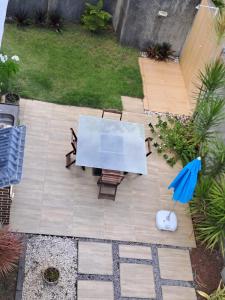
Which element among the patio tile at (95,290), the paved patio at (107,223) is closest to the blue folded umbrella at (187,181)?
the paved patio at (107,223)

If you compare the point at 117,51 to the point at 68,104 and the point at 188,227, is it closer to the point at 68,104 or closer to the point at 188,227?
the point at 68,104

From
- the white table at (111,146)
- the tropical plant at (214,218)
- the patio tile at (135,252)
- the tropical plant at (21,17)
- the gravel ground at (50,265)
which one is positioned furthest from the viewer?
the tropical plant at (21,17)

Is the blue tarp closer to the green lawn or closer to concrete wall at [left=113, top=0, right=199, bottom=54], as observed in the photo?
the green lawn

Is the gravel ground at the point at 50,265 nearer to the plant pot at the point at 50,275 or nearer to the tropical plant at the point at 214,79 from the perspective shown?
the plant pot at the point at 50,275

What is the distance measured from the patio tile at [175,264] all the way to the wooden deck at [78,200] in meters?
0.30

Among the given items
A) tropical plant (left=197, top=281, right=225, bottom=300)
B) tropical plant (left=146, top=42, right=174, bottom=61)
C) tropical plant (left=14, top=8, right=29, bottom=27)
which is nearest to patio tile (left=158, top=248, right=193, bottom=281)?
tropical plant (left=197, top=281, right=225, bottom=300)

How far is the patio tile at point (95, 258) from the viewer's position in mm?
10773

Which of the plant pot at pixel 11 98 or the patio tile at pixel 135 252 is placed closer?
the patio tile at pixel 135 252

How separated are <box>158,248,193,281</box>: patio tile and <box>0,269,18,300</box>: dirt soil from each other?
3540 mm

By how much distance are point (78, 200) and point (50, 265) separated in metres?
2.15

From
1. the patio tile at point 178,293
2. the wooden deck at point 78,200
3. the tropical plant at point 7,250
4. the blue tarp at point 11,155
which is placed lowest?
the patio tile at point 178,293

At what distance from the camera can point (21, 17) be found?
18.0 m

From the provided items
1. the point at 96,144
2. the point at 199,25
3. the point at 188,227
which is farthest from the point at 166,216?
the point at 199,25

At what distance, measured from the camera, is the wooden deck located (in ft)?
37.9
